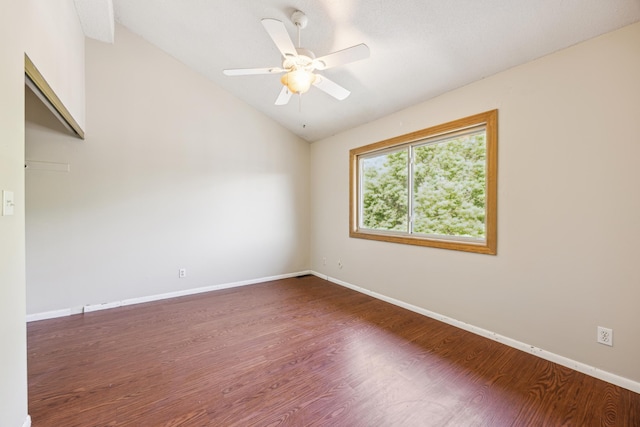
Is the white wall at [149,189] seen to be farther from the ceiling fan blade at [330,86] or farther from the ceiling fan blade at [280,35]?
the ceiling fan blade at [280,35]

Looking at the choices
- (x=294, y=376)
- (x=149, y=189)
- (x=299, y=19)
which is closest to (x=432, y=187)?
(x=299, y=19)

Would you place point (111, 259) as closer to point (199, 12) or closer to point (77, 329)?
point (77, 329)

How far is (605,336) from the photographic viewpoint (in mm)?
1853

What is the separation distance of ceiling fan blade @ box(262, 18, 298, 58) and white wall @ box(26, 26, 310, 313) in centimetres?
235

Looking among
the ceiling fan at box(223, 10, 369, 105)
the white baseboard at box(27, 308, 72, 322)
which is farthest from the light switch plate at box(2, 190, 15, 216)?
the white baseboard at box(27, 308, 72, 322)

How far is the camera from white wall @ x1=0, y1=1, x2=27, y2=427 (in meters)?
1.17

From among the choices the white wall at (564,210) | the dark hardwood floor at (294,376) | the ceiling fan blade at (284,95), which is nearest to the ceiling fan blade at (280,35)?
the ceiling fan blade at (284,95)

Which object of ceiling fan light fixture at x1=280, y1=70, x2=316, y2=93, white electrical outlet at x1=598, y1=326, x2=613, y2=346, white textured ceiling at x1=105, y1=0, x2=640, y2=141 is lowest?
white electrical outlet at x1=598, y1=326, x2=613, y2=346

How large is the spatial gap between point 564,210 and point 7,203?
3352 millimetres

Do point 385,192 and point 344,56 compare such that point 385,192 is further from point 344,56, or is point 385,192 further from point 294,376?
point 294,376

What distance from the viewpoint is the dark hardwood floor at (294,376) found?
154 centimetres

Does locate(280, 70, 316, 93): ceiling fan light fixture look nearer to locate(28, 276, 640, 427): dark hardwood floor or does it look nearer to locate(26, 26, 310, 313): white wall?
locate(28, 276, 640, 427): dark hardwood floor

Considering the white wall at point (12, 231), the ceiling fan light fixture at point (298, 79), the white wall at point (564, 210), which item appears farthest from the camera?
the ceiling fan light fixture at point (298, 79)

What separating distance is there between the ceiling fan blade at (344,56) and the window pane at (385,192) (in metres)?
1.70
